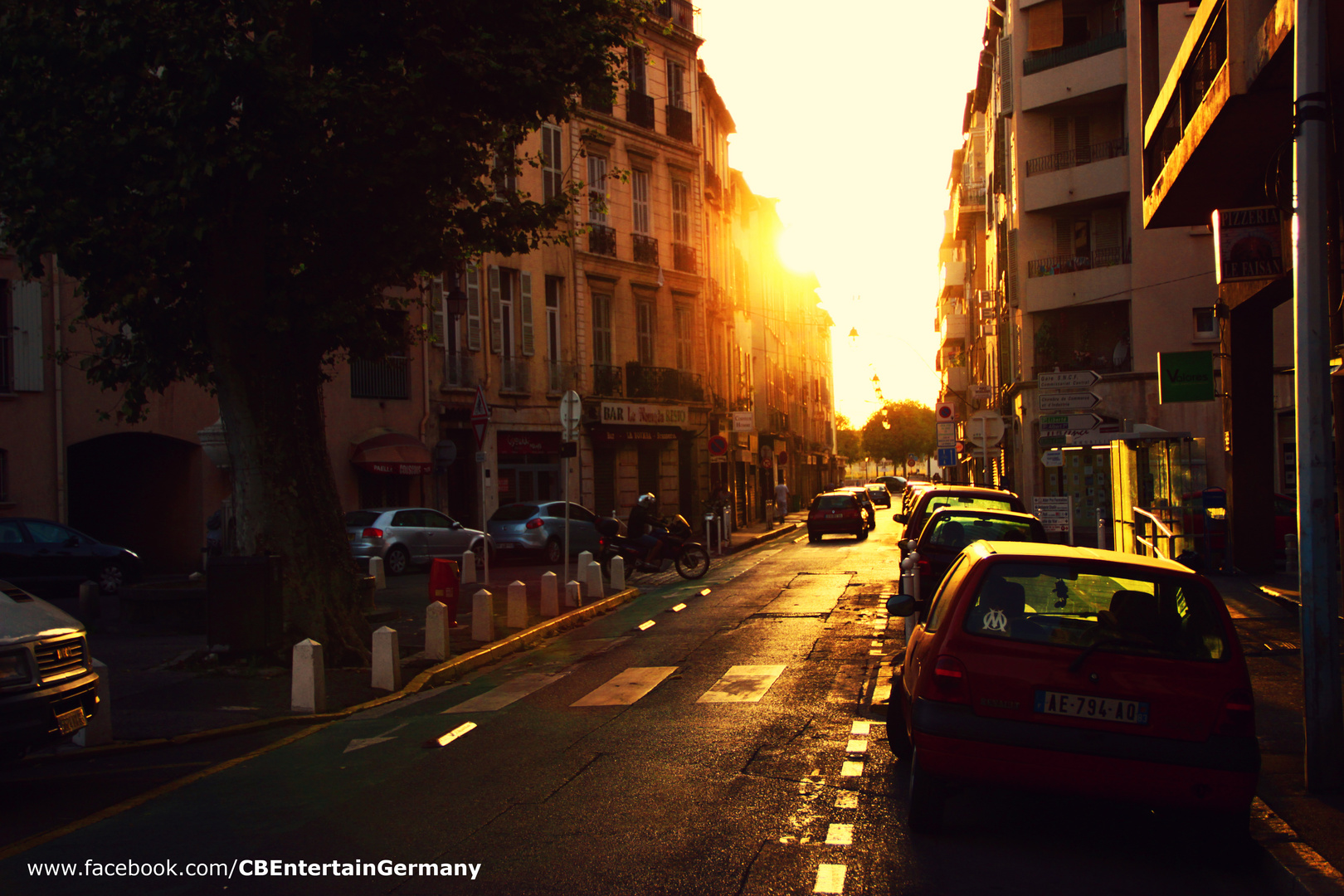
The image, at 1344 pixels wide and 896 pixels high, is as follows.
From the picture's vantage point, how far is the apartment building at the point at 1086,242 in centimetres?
3553

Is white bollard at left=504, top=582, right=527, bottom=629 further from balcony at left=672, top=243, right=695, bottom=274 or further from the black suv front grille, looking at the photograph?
balcony at left=672, top=243, right=695, bottom=274

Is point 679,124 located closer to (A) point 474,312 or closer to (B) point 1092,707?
(A) point 474,312

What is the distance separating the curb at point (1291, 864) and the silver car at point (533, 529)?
2161cm

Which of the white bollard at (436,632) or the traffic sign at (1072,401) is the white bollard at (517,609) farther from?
Result: the traffic sign at (1072,401)

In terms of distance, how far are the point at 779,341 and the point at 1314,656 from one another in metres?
59.7

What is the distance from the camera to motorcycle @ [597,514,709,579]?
23391 millimetres

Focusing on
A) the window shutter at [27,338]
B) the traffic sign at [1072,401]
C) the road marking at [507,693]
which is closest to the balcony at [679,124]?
the window shutter at [27,338]

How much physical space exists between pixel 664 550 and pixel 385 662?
12.0 meters

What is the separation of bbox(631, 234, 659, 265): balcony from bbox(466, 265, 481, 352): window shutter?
734 cm

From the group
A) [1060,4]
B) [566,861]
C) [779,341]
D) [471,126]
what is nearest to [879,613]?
[471,126]

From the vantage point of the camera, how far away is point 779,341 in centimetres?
6600

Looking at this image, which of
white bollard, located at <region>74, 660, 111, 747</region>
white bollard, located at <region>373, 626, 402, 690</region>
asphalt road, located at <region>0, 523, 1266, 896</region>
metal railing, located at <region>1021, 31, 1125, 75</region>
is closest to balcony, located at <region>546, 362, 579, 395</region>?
metal railing, located at <region>1021, 31, 1125, 75</region>

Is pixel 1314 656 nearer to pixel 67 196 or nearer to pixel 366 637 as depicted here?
pixel 366 637

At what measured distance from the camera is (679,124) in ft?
136
